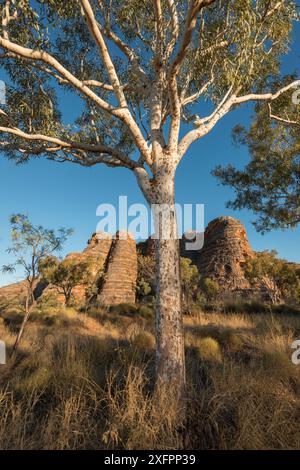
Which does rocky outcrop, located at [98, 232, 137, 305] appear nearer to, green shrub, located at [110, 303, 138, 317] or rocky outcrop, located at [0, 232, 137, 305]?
rocky outcrop, located at [0, 232, 137, 305]

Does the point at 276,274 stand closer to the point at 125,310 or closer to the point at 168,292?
the point at 125,310

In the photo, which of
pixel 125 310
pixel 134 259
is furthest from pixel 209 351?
pixel 134 259

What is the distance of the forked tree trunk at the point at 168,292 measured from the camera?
373cm

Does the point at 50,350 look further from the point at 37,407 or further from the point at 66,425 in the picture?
the point at 66,425

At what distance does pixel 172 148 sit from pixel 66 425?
13.7 feet

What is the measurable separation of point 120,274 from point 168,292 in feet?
83.5

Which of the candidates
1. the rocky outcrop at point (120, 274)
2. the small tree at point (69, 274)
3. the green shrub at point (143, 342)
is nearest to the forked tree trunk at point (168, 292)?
the green shrub at point (143, 342)

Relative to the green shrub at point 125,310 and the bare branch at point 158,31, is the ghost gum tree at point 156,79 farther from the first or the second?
the green shrub at point 125,310

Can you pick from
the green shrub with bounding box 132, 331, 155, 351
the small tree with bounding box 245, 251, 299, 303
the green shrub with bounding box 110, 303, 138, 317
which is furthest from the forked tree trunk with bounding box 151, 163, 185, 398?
the small tree with bounding box 245, 251, 299, 303

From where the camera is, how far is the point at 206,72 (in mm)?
6824

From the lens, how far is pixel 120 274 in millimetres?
28984

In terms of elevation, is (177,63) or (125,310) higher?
(177,63)

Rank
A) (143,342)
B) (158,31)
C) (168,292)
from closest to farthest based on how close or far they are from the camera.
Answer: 1. (168,292)
2. (158,31)
3. (143,342)

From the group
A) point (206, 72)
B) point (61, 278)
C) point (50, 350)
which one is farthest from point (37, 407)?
point (61, 278)
